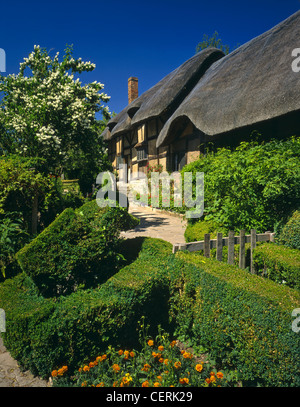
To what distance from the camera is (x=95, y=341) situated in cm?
309

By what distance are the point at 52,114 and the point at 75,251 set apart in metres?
7.34

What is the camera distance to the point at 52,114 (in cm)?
962

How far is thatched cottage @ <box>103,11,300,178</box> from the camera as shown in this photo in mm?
7723

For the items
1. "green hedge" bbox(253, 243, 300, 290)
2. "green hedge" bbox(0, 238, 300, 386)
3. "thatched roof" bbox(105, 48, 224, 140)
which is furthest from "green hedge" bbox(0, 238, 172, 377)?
"thatched roof" bbox(105, 48, 224, 140)

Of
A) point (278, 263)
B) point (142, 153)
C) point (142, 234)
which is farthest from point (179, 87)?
point (278, 263)

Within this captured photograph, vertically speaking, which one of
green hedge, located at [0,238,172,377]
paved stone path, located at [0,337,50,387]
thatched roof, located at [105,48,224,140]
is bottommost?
paved stone path, located at [0,337,50,387]

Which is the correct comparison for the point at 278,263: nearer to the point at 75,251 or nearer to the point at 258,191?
the point at 258,191

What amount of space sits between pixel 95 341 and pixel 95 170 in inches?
418

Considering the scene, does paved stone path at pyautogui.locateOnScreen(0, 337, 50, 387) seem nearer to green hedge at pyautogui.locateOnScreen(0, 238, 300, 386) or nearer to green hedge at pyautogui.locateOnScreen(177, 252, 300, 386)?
green hedge at pyautogui.locateOnScreen(0, 238, 300, 386)

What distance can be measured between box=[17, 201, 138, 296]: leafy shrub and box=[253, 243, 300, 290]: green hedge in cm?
226

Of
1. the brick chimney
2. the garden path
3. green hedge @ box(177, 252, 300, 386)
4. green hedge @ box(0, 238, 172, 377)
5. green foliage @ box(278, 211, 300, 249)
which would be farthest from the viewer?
the brick chimney

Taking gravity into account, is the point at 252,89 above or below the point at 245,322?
above
